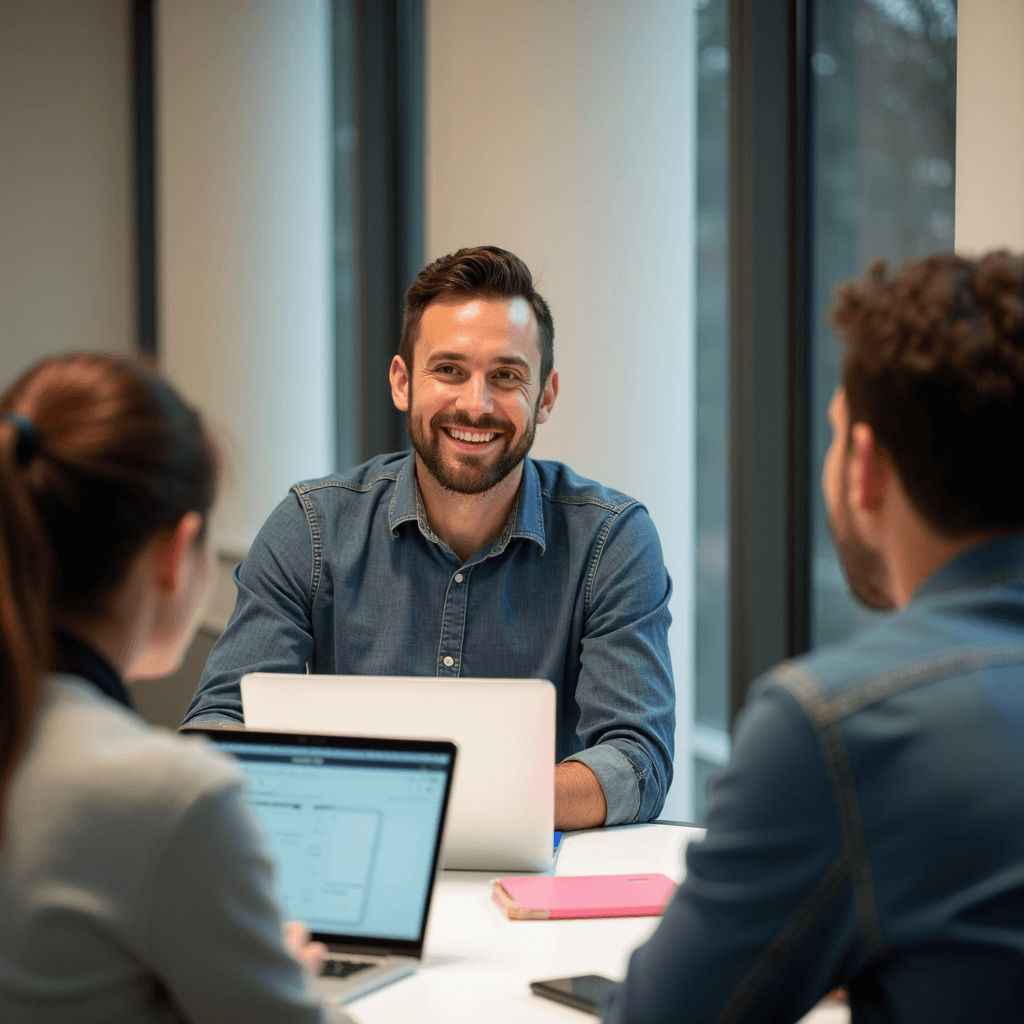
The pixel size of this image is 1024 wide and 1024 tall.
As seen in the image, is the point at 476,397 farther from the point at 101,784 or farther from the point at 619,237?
the point at 101,784

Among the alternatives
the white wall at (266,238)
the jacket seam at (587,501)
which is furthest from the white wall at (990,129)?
the white wall at (266,238)

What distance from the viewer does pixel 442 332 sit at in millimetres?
2115

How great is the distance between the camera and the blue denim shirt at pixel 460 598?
1.96m

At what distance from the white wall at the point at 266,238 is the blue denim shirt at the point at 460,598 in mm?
2652

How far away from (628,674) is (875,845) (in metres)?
1.07

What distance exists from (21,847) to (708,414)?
2413mm

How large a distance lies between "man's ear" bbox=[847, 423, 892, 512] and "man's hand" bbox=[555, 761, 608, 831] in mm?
824

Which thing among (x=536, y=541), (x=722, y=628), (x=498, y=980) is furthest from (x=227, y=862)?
(x=722, y=628)

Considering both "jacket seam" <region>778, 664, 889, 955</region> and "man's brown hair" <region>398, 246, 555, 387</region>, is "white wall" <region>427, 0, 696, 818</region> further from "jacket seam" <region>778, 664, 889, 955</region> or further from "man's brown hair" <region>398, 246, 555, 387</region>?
"jacket seam" <region>778, 664, 889, 955</region>

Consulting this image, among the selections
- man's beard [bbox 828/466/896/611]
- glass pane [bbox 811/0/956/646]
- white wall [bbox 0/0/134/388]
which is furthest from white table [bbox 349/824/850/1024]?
white wall [bbox 0/0/134/388]

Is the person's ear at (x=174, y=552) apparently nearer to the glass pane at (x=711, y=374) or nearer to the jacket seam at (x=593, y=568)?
the jacket seam at (x=593, y=568)

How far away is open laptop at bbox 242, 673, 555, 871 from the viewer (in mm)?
1461

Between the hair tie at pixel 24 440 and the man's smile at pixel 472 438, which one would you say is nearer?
the hair tie at pixel 24 440

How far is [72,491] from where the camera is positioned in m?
0.91
